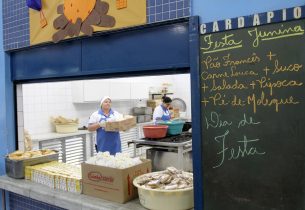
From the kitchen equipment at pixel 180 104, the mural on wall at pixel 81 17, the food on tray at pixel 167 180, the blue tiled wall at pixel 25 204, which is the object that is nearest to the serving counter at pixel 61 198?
the food on tray at pixel 167 180

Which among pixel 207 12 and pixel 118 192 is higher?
pixel 207 12

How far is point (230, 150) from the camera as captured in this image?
5.25 feet

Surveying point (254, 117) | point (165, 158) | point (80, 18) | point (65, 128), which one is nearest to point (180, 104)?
point (65, 128)

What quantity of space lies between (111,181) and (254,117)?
1039mm

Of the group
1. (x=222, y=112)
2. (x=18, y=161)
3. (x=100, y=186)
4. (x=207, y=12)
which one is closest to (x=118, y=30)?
(x=207, y=12)

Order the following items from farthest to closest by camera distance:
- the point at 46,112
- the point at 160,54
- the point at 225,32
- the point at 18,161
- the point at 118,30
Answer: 1. the point at 46,112
2. the point at 18,161
3. the point at 118,30
4. the point at 160,54
5. the point at 225,32

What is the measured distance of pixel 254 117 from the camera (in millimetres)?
1529

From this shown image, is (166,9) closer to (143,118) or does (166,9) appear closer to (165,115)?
(165,115)

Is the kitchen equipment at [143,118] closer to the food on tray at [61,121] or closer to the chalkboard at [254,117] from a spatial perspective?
the food on tray at [61,121]

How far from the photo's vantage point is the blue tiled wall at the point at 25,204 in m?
2.74

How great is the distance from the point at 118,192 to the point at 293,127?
116 centimetres

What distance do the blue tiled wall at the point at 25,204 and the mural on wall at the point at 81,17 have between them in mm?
1416

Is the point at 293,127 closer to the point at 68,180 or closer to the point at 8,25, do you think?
the point at 68,180

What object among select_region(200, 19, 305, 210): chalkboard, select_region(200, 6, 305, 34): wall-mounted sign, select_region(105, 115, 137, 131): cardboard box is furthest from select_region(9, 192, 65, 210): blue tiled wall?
select_region(200, 6, 305, 34): wall-mounted sign
